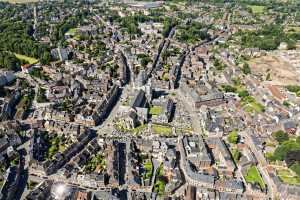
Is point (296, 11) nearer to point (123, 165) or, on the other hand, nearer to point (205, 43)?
point (205, 43)

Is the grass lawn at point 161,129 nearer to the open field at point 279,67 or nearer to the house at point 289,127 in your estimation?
the house at point 289,127

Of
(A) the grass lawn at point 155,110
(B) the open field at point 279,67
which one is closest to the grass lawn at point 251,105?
(B) the open field at point 279,67

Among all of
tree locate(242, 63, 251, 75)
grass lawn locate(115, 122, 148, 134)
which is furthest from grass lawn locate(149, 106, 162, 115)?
tree locate(242, 63, 251, 75)

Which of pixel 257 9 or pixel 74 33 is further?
pixel 257 9

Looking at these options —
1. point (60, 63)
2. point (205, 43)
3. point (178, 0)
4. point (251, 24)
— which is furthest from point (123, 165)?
point (178, 0)

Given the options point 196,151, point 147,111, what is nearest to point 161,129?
point 147,111

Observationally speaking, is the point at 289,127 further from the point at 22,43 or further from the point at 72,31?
the point at 72,31
